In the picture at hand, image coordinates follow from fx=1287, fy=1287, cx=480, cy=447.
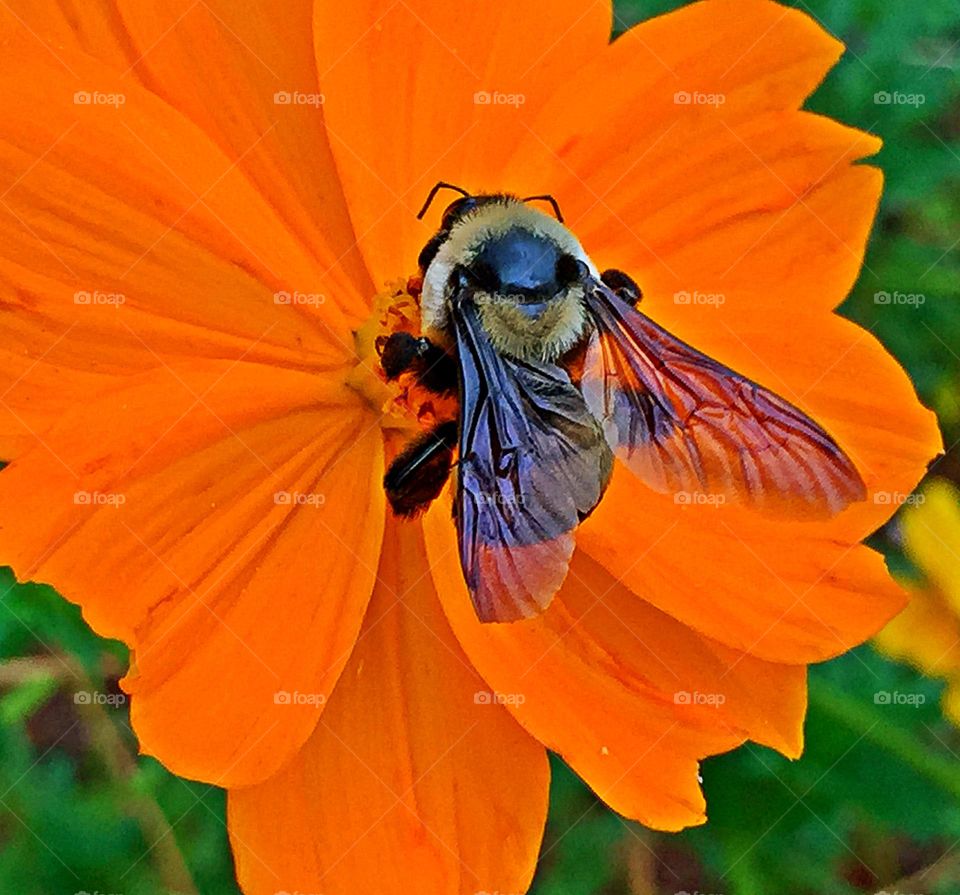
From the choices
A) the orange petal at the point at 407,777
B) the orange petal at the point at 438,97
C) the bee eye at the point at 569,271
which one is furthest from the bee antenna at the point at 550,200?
the orange petal at the point at 407,777

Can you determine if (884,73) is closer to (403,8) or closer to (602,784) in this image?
(403,8)

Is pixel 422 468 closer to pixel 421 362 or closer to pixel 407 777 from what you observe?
pixel 421 362

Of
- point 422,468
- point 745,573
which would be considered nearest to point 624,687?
point 745,573

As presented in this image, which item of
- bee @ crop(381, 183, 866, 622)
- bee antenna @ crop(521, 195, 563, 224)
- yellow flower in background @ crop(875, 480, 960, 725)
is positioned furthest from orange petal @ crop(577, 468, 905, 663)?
yellow flower in background @ crop(875, 480, 960, 725)

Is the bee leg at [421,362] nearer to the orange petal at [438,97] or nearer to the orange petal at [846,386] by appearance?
the orange petal at [438,97]

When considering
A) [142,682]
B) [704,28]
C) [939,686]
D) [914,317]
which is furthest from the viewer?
[914,317]

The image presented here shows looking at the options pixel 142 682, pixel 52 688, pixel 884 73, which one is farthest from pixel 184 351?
pixel 884 73
